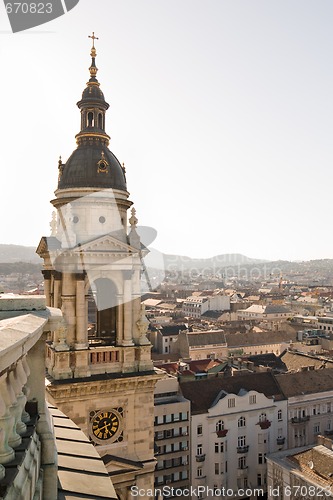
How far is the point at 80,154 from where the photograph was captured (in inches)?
863

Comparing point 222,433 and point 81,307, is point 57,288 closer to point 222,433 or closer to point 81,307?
point 81,307

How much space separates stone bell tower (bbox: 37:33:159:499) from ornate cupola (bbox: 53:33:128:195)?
5 centimetres

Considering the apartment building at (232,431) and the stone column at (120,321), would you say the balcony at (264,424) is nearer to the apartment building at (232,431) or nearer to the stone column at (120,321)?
the apartment building at (232,431)

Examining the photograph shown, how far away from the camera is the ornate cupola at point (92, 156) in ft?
70.1

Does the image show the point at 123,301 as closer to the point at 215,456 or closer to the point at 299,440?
the point at 215,456

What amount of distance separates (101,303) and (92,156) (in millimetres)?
7170

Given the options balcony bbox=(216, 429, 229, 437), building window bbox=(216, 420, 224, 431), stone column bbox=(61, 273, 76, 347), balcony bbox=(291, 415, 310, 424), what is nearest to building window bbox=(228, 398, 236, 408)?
building window bbox=(216, 420, 224, 431)

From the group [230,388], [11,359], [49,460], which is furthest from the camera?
[230,388]

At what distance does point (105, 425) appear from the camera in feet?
64.4

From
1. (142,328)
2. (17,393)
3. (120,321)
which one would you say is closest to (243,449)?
(142,328)

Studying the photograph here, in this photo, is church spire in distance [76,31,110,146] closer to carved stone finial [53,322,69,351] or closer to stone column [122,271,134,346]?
stone column [122,271,134,346]

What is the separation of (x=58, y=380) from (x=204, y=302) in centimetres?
12787

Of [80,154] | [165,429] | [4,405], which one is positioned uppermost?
[80,154]

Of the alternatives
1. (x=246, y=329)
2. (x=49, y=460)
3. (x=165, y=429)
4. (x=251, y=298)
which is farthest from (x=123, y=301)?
(x=251, y=298)
